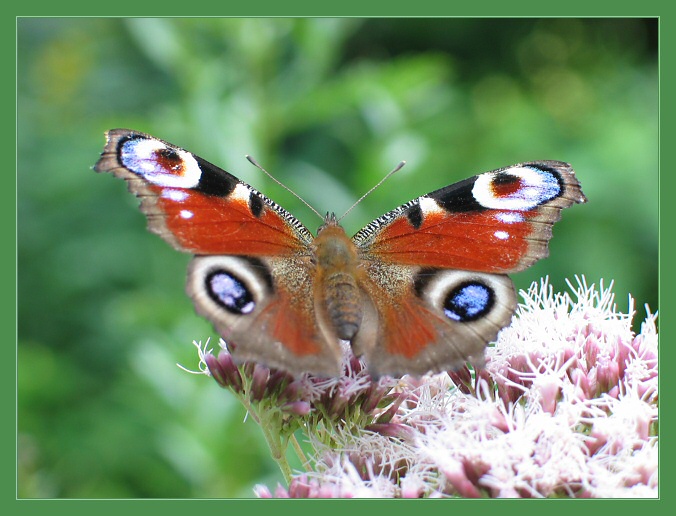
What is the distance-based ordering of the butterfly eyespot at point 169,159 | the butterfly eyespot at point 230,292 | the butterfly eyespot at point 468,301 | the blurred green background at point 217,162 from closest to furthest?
the butterfly eyespot at point 230,292 → the butterfly eyespot at point 468,301 → the butterfly eyespot at point 169,159 → the blurred green background at point 217,162

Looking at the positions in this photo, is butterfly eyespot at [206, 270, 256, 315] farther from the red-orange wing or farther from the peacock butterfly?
the red-orange wing

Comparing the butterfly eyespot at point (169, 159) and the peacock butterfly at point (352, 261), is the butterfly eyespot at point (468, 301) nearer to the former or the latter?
the peacock butterfly at point (352, 261)

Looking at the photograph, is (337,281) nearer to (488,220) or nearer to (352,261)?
(352,261)

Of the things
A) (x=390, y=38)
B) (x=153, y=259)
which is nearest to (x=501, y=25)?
(x=390, y=38)

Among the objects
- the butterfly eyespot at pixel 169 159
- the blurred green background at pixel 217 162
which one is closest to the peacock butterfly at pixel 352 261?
the butterfly eyespot at pixel 169 159

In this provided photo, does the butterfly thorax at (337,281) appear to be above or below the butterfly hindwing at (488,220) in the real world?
below

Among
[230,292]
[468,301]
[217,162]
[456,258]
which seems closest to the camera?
[230,292]

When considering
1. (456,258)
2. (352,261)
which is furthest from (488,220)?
(352,261)

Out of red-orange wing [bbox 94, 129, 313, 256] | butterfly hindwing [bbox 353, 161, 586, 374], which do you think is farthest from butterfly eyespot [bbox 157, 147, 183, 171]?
butterfly hindwing [bbox 353, 161, 586, 374]

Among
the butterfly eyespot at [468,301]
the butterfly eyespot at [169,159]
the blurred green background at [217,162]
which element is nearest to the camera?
the butterfly eyespot at [468,301]
